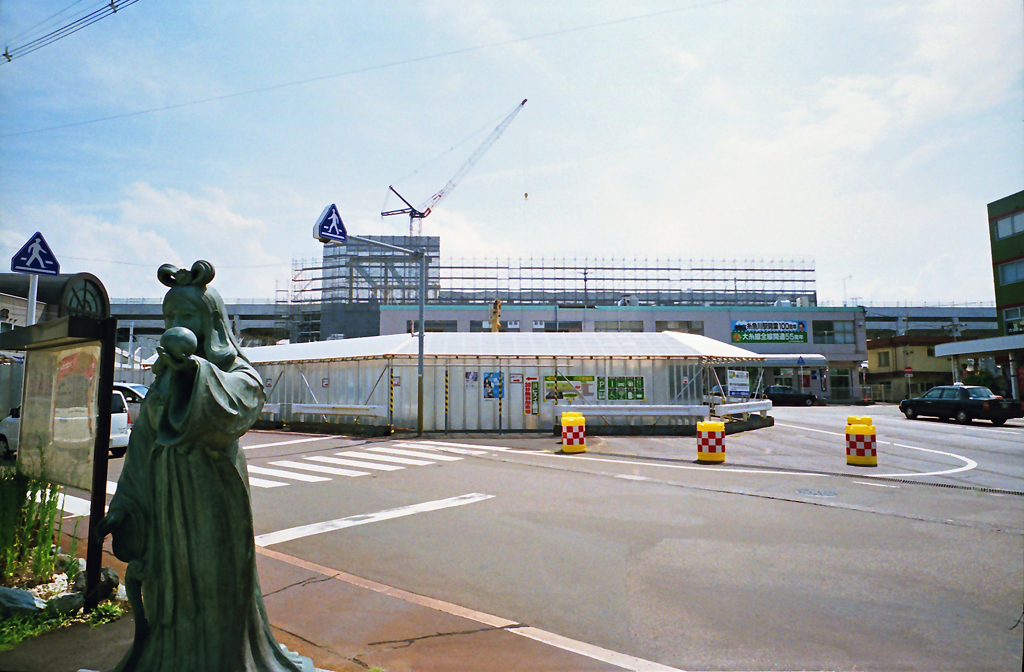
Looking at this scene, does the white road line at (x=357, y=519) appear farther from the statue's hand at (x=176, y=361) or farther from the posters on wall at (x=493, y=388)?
the posters on wall at (x=493, y=388)

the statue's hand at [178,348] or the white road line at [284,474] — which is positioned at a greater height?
the statue's hand at [178,348]

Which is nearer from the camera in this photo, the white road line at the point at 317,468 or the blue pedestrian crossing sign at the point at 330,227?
the white road line at the point at 317,468

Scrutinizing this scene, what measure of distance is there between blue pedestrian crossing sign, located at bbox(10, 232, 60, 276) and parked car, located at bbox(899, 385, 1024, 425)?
31531 millimetres

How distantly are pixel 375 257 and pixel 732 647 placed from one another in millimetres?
66930

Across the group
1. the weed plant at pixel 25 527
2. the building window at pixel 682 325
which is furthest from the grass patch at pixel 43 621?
the building window at pixel 682 325

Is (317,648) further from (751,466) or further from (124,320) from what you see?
(124,320)

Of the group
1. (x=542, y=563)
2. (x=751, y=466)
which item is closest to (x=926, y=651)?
(x=542, y=563)

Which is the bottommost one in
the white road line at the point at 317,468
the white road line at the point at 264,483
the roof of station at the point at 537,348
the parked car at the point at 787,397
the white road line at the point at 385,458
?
the white road line at the point at 264,483

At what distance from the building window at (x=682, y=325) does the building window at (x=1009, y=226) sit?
23251 mm

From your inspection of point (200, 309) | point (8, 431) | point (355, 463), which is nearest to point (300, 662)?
point (200, 309)

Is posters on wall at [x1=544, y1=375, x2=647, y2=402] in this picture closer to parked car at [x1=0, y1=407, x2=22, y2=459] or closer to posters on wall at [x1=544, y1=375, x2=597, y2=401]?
posters on wall at [x1=544, y1=375, x2=597, y2=401]

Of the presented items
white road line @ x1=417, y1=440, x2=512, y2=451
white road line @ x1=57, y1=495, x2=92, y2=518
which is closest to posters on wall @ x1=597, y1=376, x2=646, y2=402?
white road line @ x1=417, y1=440, x2=512, y2=451

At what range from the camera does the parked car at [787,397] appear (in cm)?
4472

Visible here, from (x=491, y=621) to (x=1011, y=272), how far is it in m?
46.4
